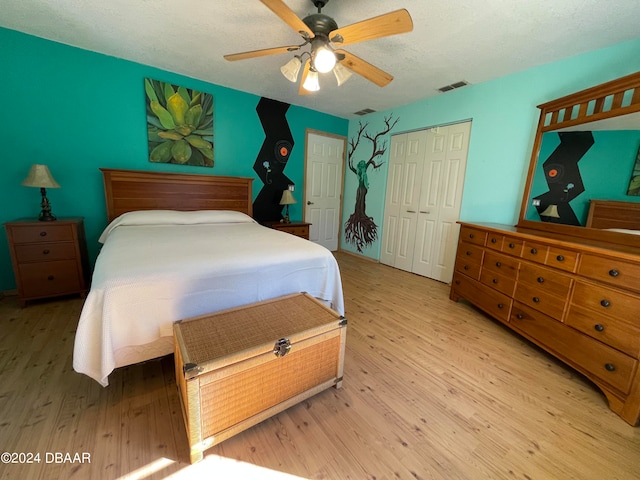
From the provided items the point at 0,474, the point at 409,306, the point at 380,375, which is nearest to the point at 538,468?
the point at 380,375

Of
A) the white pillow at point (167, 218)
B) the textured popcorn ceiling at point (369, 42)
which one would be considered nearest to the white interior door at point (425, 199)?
the textured popcorn ceiling at point (369, 42)

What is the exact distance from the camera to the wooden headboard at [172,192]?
2.74 m

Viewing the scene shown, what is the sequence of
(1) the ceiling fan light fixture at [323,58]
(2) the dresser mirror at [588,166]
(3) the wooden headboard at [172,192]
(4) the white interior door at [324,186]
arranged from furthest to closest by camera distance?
(4) the white interior door at [324,186] → (3) the wooden headboard at [172,192] → (2) the dresser mirror at [588,166] → (1) the ceiling fan light fixture at [323,58]

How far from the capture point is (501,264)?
2.22 m

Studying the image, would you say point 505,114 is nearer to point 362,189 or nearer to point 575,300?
point 575,300

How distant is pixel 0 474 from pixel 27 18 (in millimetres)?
3138

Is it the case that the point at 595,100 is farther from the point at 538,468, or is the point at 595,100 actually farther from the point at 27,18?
the point at 27,18

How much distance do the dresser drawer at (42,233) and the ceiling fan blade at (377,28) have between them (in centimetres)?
277

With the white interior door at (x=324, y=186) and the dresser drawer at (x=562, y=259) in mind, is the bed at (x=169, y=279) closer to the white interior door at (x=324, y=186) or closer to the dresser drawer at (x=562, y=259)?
the dresser drawer at (x=562, y=259)

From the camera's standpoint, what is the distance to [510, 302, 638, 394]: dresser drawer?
55.3 inches

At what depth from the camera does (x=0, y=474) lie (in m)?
1.00

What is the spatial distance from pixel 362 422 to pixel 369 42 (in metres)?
2.77

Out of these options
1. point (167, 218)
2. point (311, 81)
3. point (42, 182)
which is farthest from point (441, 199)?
point (42, 182)

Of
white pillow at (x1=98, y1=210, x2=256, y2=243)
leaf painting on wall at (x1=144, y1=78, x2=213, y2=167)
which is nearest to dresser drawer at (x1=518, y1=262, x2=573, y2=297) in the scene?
white pillow at (x1=98, y1=210, x2=256, y2=243)
